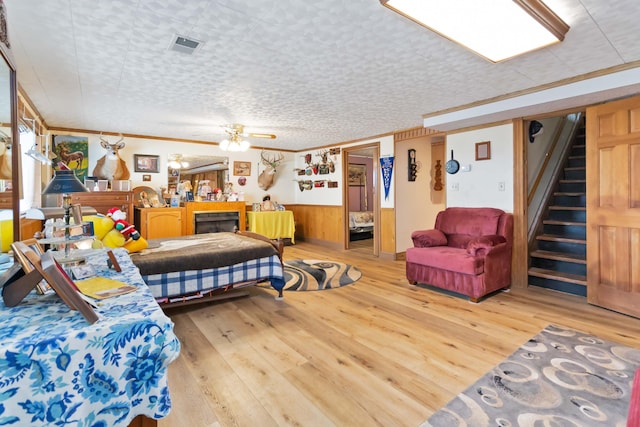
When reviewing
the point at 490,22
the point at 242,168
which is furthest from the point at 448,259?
the point at 242,168

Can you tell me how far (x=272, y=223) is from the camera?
649 cm

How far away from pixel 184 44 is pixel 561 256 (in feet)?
14.5

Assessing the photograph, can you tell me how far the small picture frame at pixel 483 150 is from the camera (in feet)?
12.9

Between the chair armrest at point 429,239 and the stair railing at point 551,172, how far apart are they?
1.08 meters

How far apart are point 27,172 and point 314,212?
480 cm

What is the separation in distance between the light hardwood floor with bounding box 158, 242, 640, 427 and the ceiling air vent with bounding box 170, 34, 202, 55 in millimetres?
2224

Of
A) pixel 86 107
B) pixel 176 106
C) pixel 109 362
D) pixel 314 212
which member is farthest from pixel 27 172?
pixel 314 212

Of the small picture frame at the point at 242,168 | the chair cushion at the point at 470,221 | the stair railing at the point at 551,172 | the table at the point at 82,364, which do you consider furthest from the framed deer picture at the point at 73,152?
the stair railing at the point at 551,172

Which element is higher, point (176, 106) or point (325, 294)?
point (176, 106)

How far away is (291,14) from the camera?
6.05 ft

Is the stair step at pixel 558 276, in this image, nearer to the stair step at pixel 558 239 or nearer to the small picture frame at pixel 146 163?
the stair step at pixel 558 239

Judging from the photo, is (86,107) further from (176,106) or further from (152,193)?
(152,193)

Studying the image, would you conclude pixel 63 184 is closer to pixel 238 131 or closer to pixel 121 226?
pixel 121 226

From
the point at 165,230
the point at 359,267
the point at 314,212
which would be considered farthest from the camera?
the point at 314,212
